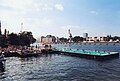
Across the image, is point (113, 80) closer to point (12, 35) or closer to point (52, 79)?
point (52, 79)


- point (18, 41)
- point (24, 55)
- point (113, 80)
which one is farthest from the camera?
point (18, 41)

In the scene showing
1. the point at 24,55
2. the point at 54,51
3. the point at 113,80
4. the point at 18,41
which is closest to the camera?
the point at 113,80

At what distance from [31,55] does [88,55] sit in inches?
1208

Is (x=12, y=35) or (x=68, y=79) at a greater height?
(x=12, y=35)

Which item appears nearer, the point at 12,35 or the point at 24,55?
the point at 24,55

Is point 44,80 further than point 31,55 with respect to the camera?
No

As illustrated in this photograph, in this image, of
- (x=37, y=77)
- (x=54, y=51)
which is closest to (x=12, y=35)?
(x=54, y=51)

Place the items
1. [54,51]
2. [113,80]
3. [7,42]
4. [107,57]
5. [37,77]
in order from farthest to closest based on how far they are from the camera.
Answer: [7,42], [54,51], [107,57], [37,77], [113,80]

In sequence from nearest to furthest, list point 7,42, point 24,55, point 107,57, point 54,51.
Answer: point 107,57 → point 24,55 → point 54,51 → point 7,42

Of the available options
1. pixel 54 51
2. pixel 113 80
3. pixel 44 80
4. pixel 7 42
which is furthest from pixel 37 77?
pixel 7 42

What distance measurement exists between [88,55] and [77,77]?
49245 mm

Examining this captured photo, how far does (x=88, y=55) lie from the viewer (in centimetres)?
9831

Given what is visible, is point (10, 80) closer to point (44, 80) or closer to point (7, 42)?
point (44, 80)

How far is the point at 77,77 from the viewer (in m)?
50.2
